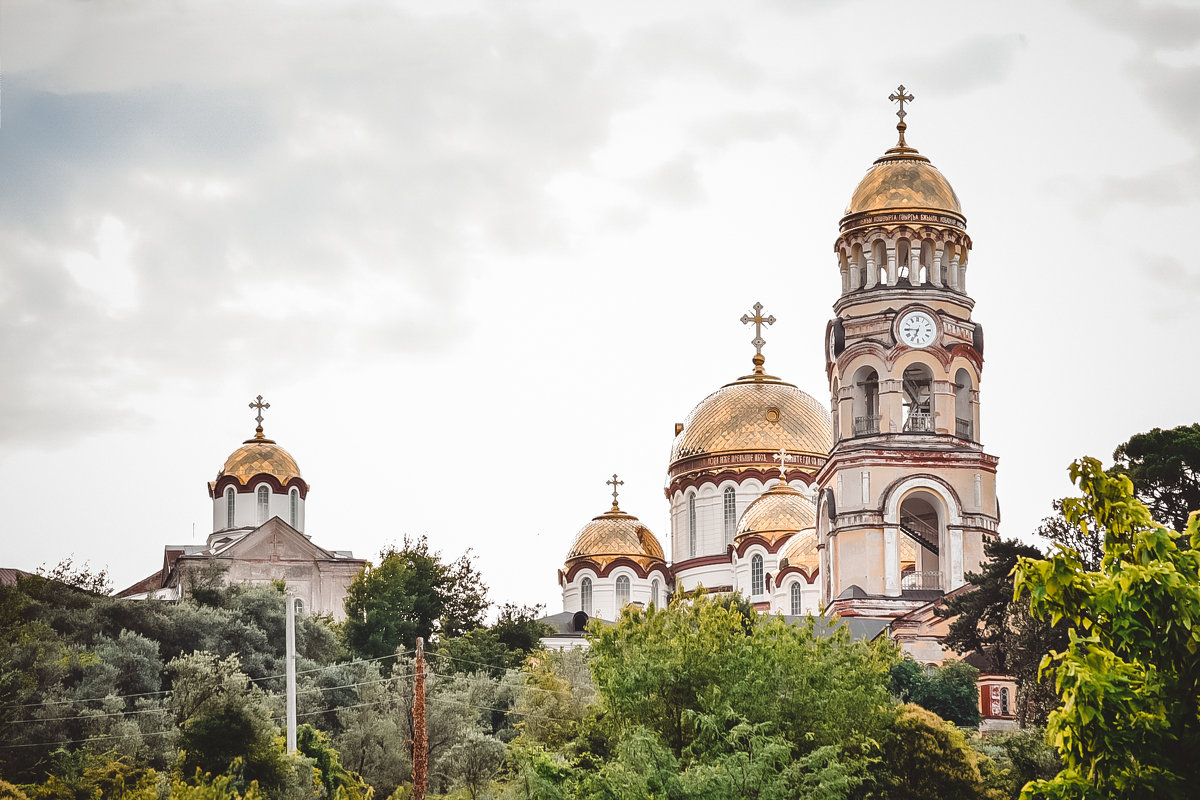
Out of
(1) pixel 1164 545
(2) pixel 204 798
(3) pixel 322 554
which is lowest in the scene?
(2) pixel 204 798

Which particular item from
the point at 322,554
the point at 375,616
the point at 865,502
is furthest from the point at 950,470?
the point at 322,554

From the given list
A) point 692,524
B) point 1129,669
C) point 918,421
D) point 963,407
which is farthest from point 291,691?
point 692,524

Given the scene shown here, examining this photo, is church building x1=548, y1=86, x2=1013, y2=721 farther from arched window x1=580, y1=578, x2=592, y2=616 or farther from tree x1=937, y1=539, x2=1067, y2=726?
arched window x1=580, y1=578, x2=592, y2=616

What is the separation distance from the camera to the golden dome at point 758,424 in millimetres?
66062

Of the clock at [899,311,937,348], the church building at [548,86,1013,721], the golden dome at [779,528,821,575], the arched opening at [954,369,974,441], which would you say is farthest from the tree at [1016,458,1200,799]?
the golden dome at [779,528,821,575]

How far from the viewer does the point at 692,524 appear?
66.9 m

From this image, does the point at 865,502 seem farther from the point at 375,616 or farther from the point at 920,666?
the point at 375,616

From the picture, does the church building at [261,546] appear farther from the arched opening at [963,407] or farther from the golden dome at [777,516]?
the arched opening at [963,407]

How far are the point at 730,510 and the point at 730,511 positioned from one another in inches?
1.4

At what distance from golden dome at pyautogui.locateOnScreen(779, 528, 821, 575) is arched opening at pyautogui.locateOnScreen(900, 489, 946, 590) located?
4.33 meters

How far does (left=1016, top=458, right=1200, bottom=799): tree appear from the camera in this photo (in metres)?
13.2

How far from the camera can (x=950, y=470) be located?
5009 centimetres

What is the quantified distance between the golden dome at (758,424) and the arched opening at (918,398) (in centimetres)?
1414

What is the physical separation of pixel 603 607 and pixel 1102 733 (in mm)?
52731
